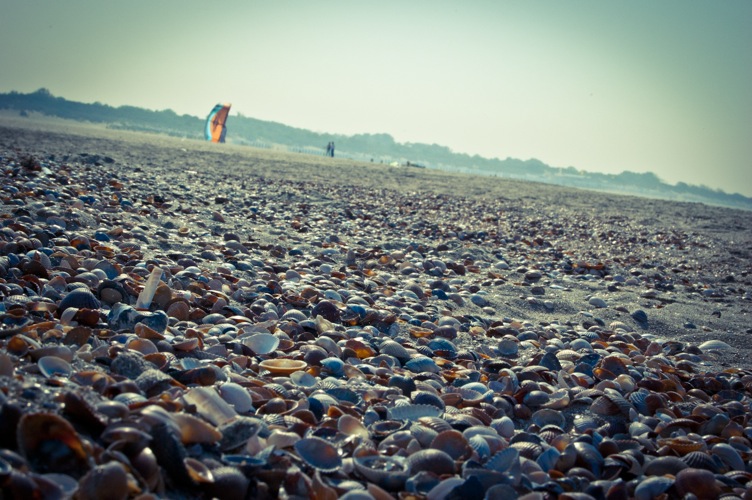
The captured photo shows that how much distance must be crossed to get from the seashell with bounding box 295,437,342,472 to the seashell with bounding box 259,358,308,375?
818mm

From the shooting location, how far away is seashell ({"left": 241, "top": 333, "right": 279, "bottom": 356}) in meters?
3.04

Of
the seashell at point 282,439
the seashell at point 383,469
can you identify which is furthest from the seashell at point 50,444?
the seashell at point 383,469

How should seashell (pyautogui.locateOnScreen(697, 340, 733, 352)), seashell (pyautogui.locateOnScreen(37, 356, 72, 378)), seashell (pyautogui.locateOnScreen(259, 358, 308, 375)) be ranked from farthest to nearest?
1. seashell (pyautogui.locateOnScreen(697, 340, 733, 352))
2. seashell (pyautogui.locateOnScreen(259, 358, 308, 375))
3. seashell (pyautogui.locateOnScreen(37, 356, 72, 378))

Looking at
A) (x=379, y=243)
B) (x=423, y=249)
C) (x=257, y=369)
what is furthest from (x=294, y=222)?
(x=257, y=369)

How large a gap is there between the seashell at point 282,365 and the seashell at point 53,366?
3.12 feet

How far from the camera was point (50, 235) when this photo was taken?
4.60 meters

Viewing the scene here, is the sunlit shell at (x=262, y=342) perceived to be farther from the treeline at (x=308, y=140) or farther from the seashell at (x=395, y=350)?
the treeline at (x=308, y=140)

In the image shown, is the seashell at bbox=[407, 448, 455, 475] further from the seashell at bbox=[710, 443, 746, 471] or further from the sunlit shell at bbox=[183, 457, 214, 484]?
the seashell at bbox=[710, 443, 746, 471]

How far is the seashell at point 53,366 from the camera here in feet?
6.68

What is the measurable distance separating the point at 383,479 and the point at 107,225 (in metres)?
5.01

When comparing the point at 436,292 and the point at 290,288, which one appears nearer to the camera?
the point at 290,288

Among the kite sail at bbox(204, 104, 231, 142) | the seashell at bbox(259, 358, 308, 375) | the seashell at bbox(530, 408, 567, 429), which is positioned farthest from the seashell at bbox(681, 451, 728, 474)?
the kite sail at bbox(204, 104, 231, 142)

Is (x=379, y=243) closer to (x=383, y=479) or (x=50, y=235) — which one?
(x=50, y=235)

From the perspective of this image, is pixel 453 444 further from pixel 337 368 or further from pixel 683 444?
pixel 683 444
